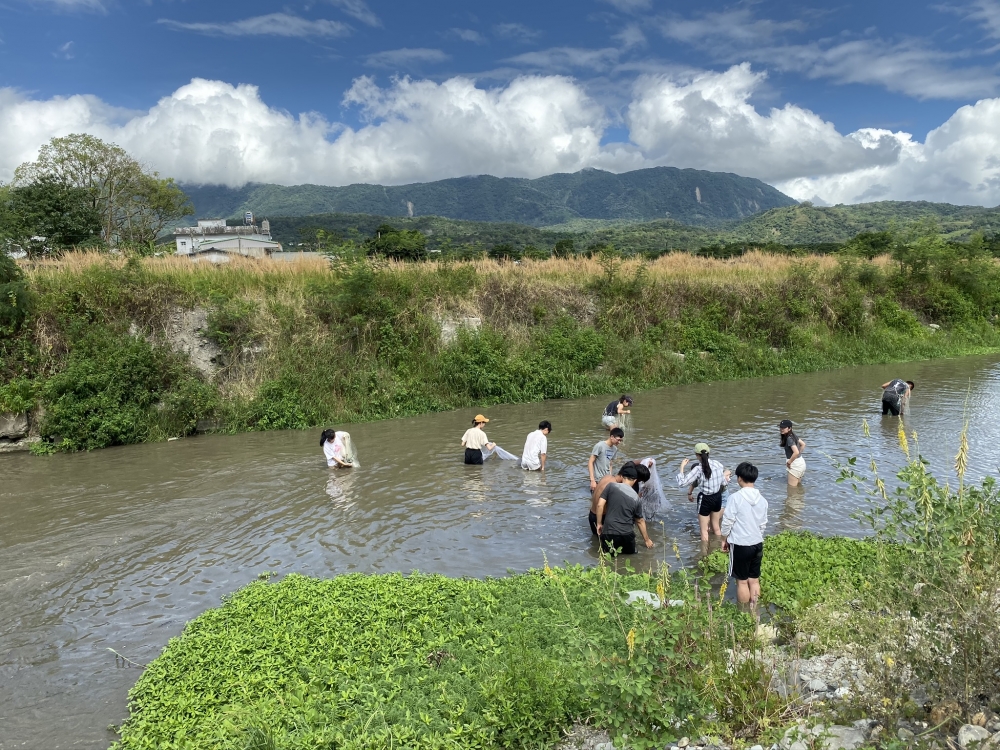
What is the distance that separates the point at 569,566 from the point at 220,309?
1447cm

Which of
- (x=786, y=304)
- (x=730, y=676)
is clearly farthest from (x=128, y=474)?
(x=786, y=304)

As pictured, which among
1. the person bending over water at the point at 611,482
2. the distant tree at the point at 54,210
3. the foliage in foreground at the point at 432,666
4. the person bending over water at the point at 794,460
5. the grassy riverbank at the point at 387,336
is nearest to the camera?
the foliage in foreground at the point at 432,666

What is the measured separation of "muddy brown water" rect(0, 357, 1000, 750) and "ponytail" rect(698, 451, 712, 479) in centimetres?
101

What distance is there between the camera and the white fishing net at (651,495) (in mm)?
8898

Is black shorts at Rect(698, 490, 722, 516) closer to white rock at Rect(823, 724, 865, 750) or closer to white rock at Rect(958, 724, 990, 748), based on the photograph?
white rock at Rect(823, 724, 865, 750)

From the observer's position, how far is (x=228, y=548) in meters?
8.71

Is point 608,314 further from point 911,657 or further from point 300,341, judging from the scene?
point 911,657

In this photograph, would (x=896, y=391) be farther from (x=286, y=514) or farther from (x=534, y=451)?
(x=286, y=514)

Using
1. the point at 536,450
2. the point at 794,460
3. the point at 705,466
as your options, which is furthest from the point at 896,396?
the point at 536,450

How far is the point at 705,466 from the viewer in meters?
8.59

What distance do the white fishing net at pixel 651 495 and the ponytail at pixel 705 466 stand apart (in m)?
0.69

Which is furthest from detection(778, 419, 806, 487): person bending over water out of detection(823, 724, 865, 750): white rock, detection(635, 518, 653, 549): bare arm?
detection(823, 724, 865, 750): white rock

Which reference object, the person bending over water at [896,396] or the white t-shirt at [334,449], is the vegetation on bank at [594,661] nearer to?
the white t-shirt at [334,449]

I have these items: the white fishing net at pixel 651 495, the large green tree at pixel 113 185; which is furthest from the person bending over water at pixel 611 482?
the large green tree at pixel 113 185
